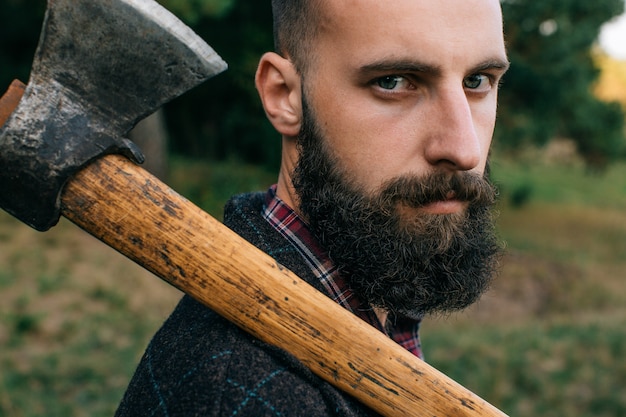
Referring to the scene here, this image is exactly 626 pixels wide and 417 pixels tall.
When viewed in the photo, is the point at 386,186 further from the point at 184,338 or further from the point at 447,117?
the point at 184,338

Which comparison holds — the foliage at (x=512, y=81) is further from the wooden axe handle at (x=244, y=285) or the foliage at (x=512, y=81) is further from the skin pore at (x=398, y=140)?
the wooden axe handle at (x=244, y=285)

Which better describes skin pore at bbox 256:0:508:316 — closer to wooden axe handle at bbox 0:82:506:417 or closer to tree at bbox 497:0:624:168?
wooden axe handle at bbox 0:82:506:417

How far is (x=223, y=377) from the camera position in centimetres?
133

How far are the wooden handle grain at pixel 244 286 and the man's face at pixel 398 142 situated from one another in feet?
0.76

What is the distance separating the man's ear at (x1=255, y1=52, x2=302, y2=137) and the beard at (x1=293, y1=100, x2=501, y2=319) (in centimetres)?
6

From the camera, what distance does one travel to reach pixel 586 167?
16125mm

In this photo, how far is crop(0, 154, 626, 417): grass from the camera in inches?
218

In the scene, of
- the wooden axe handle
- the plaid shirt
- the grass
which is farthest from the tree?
the wooden axe handle

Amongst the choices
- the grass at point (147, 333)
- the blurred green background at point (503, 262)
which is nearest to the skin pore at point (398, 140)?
the blurred green background at point (503, 262)

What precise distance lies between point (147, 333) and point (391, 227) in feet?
17.7

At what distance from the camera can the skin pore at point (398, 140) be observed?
1.58 metres

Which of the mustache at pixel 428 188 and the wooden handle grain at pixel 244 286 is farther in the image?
the mustache at pixel 428 188

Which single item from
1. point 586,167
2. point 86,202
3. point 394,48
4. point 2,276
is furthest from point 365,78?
point 586,167

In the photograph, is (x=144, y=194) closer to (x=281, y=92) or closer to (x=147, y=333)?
(x=281, y=92)
